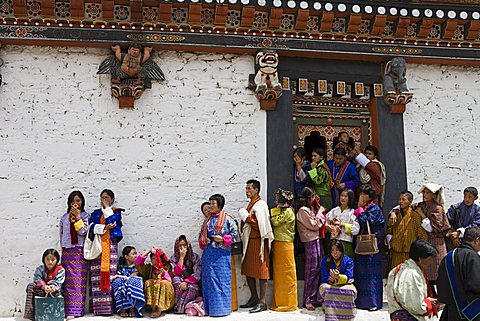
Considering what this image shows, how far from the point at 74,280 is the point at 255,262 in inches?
67.9

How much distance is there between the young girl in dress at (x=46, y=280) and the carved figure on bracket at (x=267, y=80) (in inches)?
105

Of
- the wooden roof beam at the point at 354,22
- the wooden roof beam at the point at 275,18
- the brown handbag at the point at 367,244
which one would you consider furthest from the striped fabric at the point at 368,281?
the wooden roof beam at the point at 275,18

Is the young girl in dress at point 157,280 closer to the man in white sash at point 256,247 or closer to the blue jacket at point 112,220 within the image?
the blue jacket at point 112,220

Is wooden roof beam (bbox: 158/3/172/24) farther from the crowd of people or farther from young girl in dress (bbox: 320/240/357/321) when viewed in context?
young girl in dress (bbox: 320/240/357/321)

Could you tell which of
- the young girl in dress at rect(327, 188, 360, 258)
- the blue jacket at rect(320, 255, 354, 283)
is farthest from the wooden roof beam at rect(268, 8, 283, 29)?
the blue jacket at rect(320, 255, 354, 283)

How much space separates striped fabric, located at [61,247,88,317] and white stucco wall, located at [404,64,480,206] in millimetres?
3623

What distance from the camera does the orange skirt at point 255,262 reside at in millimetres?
6680

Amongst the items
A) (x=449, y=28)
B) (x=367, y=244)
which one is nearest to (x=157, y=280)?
(x=367, y=244)

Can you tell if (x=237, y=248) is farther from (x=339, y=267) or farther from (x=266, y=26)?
(x=266, y=26)

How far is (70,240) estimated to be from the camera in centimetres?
654

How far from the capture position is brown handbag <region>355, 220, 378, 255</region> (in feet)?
22.0

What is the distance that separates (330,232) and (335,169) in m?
0.85

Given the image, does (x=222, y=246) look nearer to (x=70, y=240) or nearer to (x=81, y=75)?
(x=70, y=240)

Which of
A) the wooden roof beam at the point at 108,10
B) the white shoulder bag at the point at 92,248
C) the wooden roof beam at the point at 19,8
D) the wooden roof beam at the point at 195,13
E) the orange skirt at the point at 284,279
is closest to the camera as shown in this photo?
the white shoulder bag at the point at 92,248
